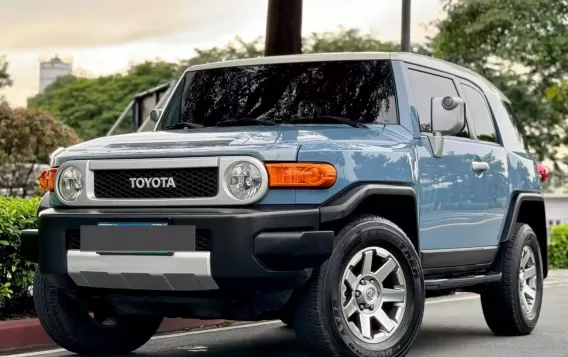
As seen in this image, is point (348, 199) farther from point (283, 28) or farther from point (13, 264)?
point (283, 28)

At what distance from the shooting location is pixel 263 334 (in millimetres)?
8969

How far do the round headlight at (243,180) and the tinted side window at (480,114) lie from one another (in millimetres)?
2792

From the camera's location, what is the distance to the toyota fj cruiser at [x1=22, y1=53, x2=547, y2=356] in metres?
5.99

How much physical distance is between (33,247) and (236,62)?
2.06m

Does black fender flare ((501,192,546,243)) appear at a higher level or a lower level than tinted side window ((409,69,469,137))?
lower

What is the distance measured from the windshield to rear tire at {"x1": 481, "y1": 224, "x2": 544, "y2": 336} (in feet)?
6.22

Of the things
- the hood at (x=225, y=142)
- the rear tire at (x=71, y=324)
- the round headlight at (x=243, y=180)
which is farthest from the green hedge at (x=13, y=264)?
the round headlight at (x=243, y=180)

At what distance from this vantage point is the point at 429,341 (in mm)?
8422

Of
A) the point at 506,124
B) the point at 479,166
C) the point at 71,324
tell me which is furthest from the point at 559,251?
the point at 71,324

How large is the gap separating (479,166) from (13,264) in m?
3.46

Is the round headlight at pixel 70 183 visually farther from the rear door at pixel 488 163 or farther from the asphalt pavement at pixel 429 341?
the rear door at pixel 488 163

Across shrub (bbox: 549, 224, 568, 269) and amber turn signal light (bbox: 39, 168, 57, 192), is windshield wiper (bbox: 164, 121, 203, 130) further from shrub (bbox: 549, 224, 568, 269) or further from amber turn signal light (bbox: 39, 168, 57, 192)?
shrub (bbox: 549, 224, 568, 269)

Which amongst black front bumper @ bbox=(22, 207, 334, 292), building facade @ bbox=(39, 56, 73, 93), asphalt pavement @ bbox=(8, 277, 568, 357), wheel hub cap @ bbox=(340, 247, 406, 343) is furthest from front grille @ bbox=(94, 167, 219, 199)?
building facade @ bbox=(39, 56, 73, 93)

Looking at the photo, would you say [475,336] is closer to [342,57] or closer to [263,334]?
[263,334]
